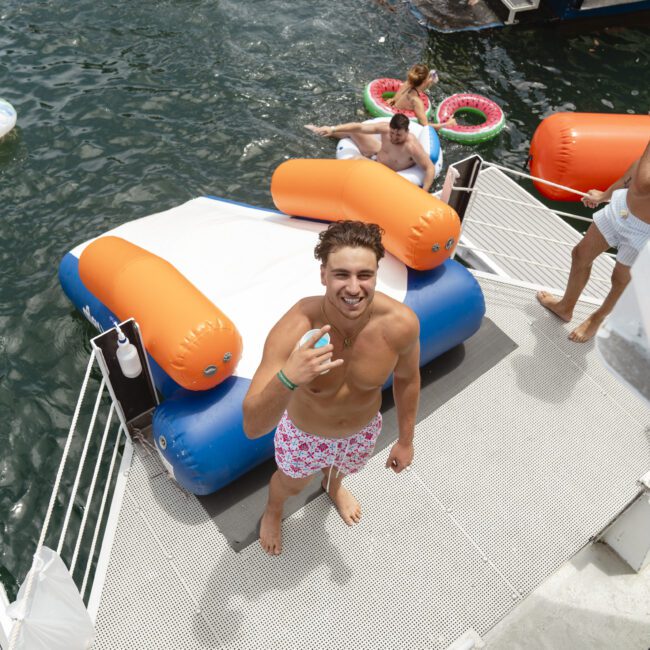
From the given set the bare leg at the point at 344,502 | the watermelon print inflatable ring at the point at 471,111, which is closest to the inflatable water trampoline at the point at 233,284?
the bare leg at the point at 344,502

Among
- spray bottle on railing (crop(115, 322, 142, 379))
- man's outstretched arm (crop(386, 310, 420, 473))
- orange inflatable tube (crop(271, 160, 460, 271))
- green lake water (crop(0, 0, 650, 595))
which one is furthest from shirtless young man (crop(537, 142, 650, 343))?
green lake water (crop(0, 0, 650, 595))

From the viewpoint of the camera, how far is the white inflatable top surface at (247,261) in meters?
4.72

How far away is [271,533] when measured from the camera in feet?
13.3

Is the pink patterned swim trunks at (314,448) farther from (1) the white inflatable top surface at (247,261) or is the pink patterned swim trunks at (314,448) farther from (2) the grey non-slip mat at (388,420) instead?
(1) the white inflatable top surface at (247,261)

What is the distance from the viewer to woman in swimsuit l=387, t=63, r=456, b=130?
327 inches

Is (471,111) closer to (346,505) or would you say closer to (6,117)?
(6,117)

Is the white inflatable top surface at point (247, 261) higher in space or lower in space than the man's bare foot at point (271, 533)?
higher

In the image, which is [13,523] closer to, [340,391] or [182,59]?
[340,391]

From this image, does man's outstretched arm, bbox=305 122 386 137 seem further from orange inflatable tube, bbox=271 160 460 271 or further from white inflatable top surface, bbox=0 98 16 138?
white inflatable top surface, bbox=0 98 16 138

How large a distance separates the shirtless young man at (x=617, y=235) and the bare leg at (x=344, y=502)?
8.57 feet

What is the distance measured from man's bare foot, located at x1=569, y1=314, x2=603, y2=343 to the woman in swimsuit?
3.99 meters

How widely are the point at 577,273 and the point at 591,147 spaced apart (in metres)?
3.15

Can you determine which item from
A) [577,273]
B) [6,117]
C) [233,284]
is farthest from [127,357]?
[6,117]

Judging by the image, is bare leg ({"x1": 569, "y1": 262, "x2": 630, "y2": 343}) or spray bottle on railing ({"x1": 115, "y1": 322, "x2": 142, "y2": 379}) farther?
bare leg ({"x1": 569, "y1": 262, "x2": 630, "y2": 343})
